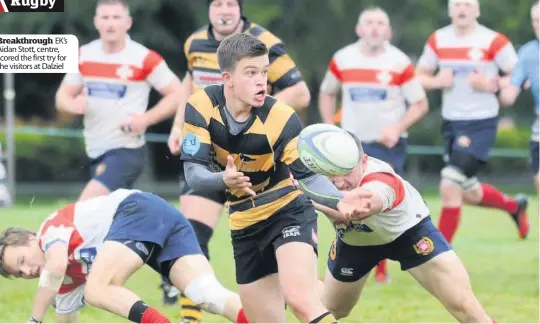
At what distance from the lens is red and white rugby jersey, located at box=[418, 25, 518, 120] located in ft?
34.9

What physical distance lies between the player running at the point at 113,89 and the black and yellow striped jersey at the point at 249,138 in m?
2.98

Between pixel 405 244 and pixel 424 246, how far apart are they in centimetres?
10

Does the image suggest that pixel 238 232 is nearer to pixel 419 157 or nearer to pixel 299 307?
pixel 299 307

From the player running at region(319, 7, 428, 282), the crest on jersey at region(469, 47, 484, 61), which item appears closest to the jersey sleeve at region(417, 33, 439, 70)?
the crest on jersey at region(469, 47, 484, 61)

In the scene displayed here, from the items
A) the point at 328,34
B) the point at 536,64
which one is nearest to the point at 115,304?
the point at 536,64

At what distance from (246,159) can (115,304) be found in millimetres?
1056

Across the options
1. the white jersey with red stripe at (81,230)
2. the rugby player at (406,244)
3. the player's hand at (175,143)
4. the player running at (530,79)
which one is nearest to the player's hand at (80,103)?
the player's hand at (175,143)

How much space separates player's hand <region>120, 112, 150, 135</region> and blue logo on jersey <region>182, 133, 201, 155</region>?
2965mm

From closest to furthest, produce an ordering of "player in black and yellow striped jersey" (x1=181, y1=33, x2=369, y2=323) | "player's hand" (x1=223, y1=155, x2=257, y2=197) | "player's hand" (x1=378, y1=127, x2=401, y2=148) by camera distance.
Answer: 1. "player's hand" (x1=223, y1=155, x2=257, y2=197)
2. "player in black and yellow striped jersey" (x1=181, y1=33, x2=369, y2=323)
3. "player's hand" (x1=378, y1=127, x2=401, y2=148)

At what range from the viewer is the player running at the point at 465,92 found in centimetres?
1052

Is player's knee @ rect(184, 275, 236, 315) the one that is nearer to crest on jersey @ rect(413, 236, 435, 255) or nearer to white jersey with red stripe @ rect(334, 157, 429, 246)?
white jersey with red stripe @ rect(334, 157, 429, 246)

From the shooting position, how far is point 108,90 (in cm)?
916

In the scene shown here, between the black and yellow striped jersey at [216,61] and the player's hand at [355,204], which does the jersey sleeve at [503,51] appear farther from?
the player's hand at [355,204]

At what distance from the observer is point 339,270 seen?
6602mm
